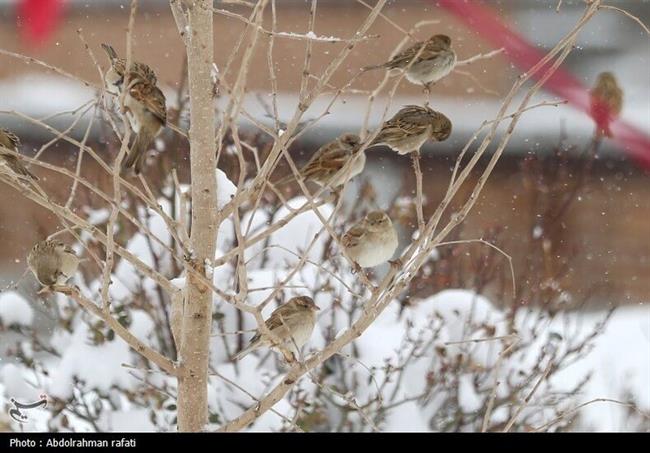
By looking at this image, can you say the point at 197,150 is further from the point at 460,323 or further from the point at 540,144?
the point at 540,144

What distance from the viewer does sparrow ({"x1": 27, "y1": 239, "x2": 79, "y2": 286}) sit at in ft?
8.14

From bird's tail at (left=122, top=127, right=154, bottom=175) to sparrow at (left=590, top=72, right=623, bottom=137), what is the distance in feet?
10.6

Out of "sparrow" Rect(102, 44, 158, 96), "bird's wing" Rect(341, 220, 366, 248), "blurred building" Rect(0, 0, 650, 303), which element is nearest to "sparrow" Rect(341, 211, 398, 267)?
"bird's wing" Rect(341, 220, 366, 248)

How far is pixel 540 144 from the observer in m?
6.21

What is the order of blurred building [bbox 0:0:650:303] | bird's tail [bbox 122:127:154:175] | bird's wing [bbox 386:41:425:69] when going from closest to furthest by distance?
1. bird's tail [bbox 122:127:154:175]
2. bird's wing [bbox 386:41:425:69]
3. blurred building [bbox 0:0:650:303]

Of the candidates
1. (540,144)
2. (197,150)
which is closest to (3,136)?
(197,150)

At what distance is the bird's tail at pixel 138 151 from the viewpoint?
2156mm

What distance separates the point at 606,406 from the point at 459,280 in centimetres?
109

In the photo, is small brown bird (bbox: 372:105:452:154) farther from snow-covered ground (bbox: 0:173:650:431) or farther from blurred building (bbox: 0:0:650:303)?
blurred building (bbox: 0:0:650:303)

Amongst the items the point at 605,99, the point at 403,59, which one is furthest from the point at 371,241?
the point at 605,99

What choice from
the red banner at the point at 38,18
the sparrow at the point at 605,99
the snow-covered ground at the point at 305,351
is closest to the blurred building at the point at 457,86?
the red banner at the point at 38,18

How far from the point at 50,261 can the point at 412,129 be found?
103 centimetres

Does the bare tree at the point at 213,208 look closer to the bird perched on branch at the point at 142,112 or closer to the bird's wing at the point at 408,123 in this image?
the bird perched on branch at the point at 142,112

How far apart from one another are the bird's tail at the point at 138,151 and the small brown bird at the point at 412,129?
70 cm
